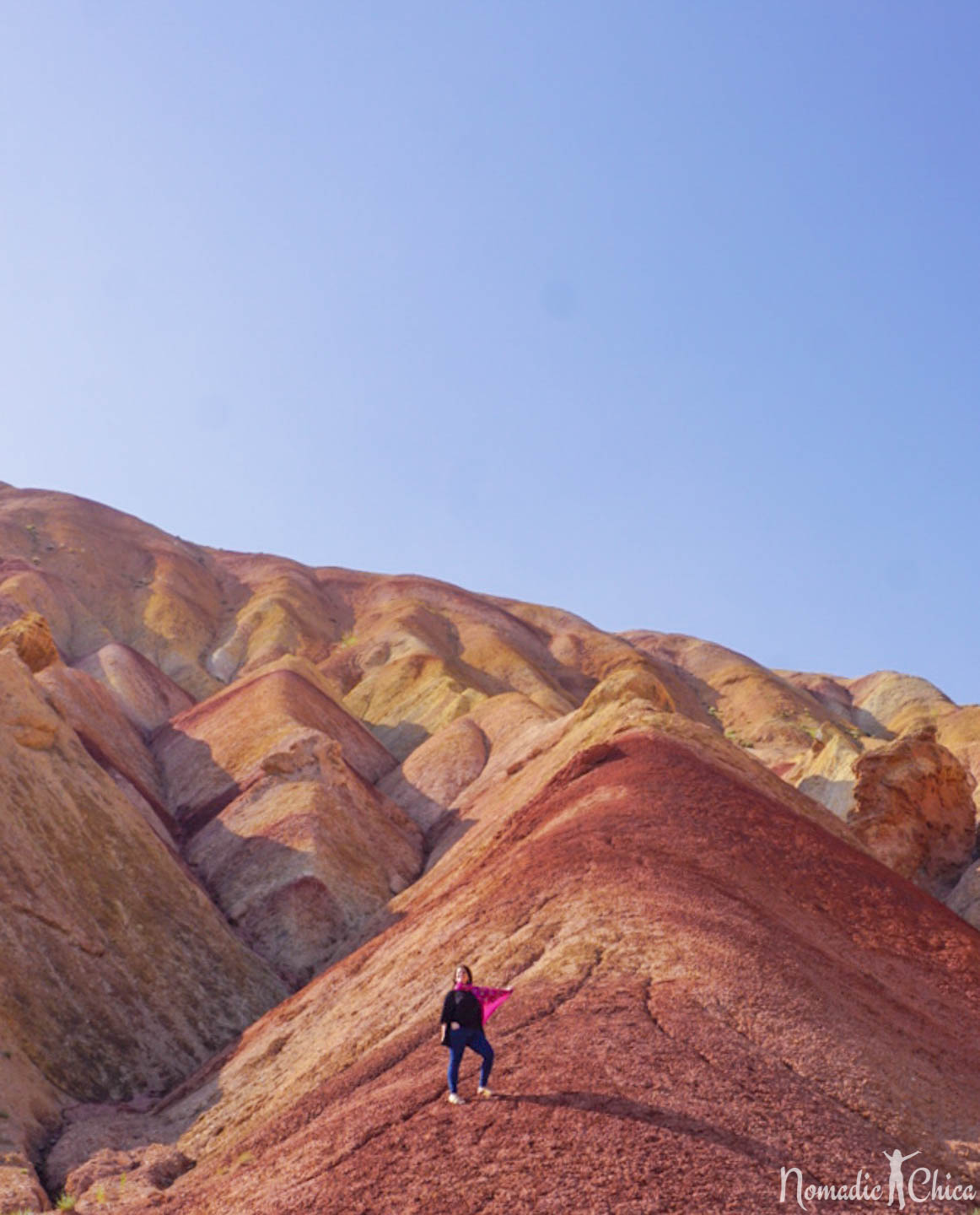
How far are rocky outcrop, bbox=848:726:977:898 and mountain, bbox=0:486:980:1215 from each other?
0.39 feet

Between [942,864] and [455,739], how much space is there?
28.4m

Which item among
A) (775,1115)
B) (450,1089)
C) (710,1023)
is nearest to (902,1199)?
(775,1115)

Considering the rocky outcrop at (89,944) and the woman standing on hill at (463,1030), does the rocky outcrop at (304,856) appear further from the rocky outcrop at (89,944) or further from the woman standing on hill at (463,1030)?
the woman standing on hill at (463,1030)

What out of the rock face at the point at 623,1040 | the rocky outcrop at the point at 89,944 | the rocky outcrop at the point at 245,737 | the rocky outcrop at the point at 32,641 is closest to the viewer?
the rock face at the point at 623,1040

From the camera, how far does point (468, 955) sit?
20359 millimetres

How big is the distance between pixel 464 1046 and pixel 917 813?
101ft

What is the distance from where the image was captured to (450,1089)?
1270 centimetres

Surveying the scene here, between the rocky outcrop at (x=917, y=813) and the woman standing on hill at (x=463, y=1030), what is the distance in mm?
28584

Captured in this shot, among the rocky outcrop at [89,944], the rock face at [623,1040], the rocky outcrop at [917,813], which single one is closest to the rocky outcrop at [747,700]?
the rocky outcrop at [917,813]

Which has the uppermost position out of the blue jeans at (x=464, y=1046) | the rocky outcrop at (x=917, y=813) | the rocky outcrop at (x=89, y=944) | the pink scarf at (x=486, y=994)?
the rocky outcrop at (x=917, y=813)

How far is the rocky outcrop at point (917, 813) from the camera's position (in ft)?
126

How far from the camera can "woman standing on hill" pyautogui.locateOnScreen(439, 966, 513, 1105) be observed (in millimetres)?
12641

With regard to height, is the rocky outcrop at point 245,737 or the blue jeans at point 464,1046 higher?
the rocky outcrop at point 245,737

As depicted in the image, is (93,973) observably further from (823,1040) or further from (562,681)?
(562,681)
